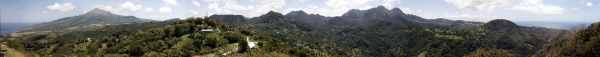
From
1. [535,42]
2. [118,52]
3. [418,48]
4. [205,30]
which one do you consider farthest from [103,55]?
[535,42]

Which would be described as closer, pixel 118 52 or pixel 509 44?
pixel 118 52

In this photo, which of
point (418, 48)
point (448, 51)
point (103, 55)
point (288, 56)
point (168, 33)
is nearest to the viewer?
point (288, 56)

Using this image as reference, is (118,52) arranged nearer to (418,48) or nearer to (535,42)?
(418,48)

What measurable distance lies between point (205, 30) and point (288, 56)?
28.1m

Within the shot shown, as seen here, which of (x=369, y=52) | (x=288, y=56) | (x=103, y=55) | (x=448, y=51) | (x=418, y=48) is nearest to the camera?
(x=288, y=56)

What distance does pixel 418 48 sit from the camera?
166 meters

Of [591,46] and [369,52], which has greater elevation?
[591,46]

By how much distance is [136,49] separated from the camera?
48.8 m

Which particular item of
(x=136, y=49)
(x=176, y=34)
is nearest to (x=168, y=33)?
(x=176, y=34)

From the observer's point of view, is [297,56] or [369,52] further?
[369,52]

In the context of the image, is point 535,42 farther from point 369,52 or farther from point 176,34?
point 176,34

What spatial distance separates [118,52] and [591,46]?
73.7 meters

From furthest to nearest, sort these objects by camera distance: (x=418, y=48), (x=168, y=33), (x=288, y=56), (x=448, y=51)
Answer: (x=418, y=48) → (x=448, y=51) → (x=168, y=33) → (x=288, y=56)

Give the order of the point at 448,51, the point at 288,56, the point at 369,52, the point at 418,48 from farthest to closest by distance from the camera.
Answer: the point at 369,52 < the point at 418,48 < the point at 448,51 < the point at 288,56
